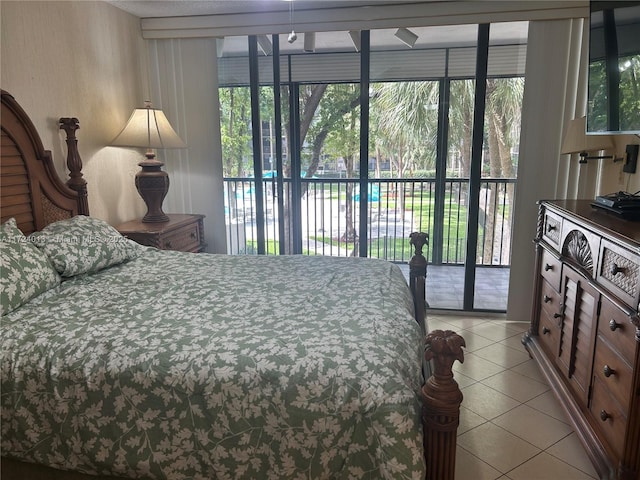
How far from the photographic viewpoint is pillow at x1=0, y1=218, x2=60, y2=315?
1870mm

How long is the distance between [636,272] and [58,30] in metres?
3.24

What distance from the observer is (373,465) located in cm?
132

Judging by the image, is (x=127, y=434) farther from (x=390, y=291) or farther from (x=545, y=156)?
(x=545, y=156)

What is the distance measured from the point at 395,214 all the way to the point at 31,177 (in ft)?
9.33

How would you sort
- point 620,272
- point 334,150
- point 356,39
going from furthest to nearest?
1. point 334,150
2. point 356,39
3. point 620,272

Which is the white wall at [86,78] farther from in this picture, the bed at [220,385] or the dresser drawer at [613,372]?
the dresser drawer at [613,372]

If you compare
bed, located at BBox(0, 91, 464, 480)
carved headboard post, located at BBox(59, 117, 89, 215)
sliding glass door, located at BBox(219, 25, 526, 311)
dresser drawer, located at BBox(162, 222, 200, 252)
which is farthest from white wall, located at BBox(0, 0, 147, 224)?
bed, located at BBox(0, 91, 464, 480)

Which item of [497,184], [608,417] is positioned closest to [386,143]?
[497,184]

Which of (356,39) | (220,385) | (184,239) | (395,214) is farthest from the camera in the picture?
(395,214)

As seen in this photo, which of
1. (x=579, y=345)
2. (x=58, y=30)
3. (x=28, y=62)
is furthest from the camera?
(x=58, y=30)

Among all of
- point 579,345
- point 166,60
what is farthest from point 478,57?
point 166,60

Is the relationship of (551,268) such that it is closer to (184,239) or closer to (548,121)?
(548,121)

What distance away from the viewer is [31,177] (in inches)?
97.9

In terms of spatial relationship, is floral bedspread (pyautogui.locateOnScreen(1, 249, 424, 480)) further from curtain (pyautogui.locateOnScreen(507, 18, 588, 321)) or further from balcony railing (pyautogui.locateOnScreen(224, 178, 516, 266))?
balcony railing (pyautogui.locateOnScreen(224, 178, 516, 266))
